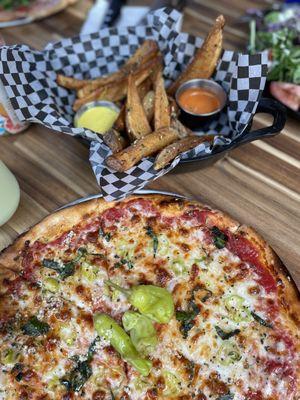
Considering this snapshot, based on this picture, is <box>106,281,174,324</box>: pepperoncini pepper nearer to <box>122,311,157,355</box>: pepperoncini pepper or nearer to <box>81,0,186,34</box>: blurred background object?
<box>122,311,157,355</box>: pepperoncini pepper

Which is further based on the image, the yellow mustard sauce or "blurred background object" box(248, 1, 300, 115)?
"blurred background object" box(248, 1, 300, 115)

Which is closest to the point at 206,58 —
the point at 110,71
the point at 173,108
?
the point at 173,108

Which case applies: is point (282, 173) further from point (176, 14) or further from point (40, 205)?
point (40, 205)

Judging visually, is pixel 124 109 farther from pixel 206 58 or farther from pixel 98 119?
pixel 206 58

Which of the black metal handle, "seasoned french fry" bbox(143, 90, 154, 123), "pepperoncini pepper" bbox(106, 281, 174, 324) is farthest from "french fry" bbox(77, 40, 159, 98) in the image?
"pepperoncini pepper" bbox(106, 281, 174, 324)

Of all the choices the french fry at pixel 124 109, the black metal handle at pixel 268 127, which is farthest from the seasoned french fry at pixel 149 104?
the black metal handle at pixel 268 127
